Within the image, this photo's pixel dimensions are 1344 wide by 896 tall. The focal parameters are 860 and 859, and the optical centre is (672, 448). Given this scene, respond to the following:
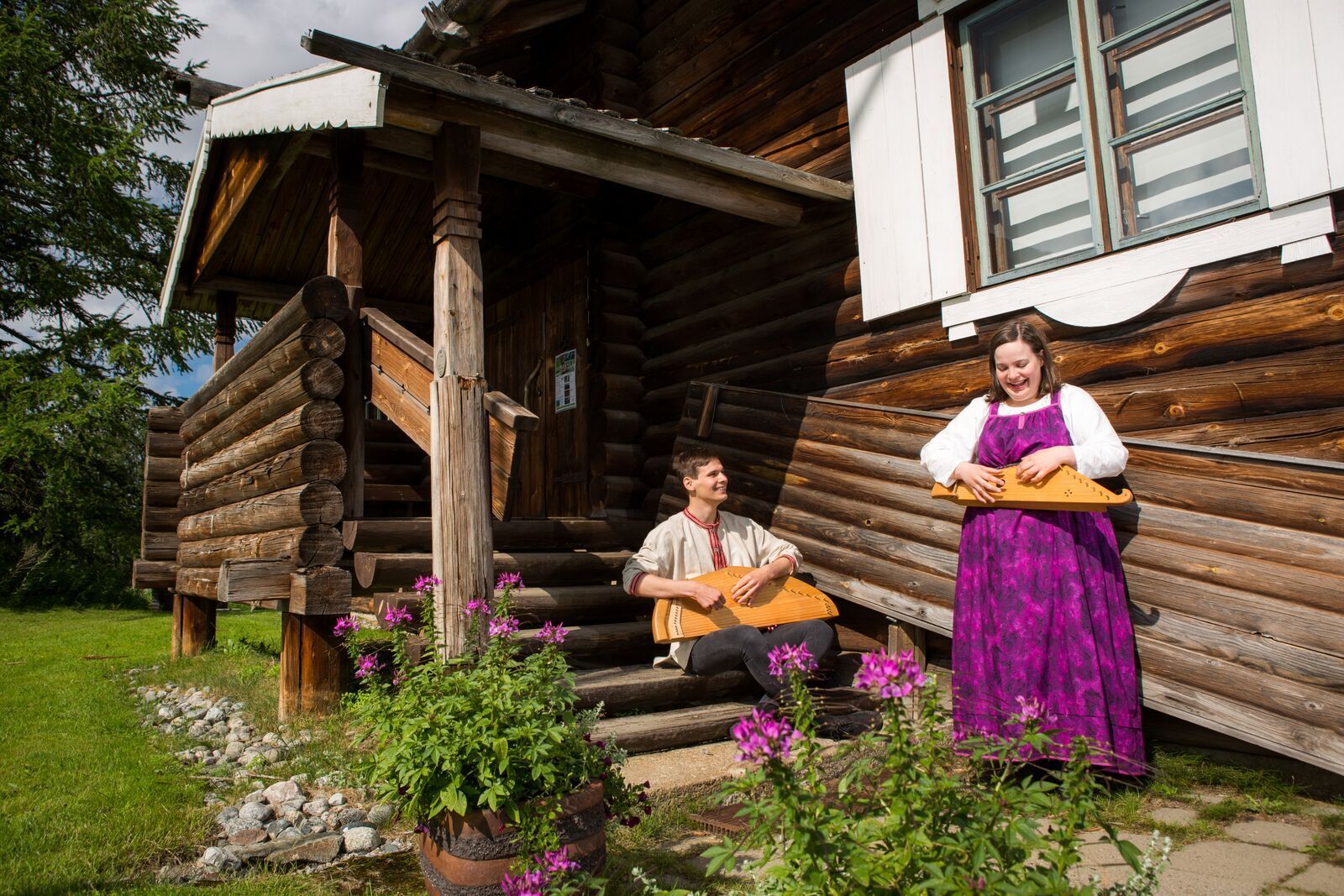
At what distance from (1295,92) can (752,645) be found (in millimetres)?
3289

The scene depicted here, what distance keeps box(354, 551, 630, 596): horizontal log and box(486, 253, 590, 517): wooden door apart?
4.54 feet

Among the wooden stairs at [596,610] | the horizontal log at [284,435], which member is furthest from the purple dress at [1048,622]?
the horizontal log at [284,435]

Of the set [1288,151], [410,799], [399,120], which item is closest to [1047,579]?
[1288,151]

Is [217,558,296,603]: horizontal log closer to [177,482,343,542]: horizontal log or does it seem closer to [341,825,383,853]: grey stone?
[177,482,343,542]: horizontal log

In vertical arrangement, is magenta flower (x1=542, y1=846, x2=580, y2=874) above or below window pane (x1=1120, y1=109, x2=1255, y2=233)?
below

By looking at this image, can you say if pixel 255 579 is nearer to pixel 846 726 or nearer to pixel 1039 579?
pixel 846 726

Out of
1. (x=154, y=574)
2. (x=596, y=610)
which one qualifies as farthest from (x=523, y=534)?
(x=154, y=574)

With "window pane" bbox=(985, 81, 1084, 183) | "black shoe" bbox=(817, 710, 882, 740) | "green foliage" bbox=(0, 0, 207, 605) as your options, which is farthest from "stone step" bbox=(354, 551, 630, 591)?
"green foliage" bbox=(0, 0, 207, 605)

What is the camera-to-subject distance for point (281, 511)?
5.37 metres

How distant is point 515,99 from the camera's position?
432 centimetres

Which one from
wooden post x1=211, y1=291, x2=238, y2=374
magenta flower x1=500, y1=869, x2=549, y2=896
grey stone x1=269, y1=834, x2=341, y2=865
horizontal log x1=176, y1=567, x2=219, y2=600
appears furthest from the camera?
wooden post x1=211, y1=291, x2=238, y2=374

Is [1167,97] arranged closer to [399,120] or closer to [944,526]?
[944,526]

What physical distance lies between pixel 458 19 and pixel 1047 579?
19.2 ft

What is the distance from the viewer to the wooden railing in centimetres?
404
